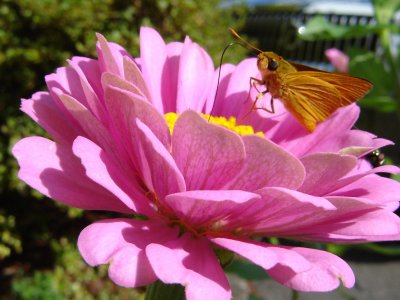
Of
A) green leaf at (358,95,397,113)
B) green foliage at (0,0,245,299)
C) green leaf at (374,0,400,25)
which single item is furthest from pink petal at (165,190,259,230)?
green foliage at (0,0,245,299)

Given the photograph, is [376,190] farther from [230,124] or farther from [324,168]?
[230,124]

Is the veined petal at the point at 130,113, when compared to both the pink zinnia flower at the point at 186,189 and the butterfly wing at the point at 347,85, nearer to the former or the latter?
the pink zinnia flower at the point at 186,189

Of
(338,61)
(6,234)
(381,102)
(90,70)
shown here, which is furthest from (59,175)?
(6,234)

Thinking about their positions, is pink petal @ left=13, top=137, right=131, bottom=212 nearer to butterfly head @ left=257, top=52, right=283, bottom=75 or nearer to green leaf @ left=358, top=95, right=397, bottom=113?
butterfly head @ left=257, top=52, right=283, bottom=75

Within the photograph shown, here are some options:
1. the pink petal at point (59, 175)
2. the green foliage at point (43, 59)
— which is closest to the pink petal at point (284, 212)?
the pink petal at point (59, 175)

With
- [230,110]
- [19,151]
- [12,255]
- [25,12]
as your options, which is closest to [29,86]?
[25,12]

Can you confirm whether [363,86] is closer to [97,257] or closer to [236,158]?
[236,158]
